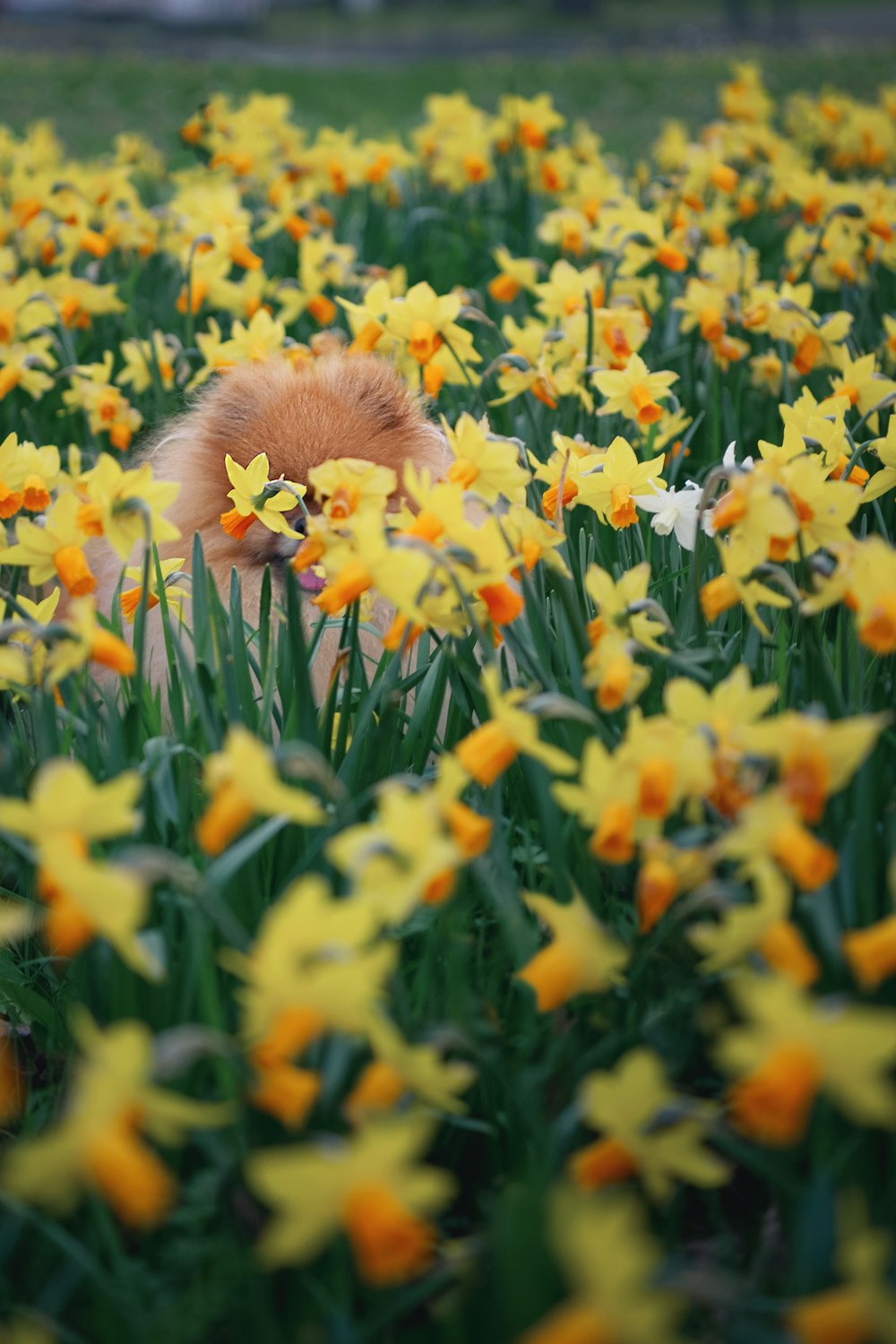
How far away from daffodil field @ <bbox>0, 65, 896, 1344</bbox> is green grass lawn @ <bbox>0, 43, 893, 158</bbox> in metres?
8.58

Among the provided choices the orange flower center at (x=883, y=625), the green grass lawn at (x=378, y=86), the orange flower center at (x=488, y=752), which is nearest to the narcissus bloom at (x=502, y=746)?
the orange flower center at (x=488, y=752)

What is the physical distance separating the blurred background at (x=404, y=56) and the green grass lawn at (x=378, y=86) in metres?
0.04

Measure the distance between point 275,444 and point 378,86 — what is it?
44.1 feet

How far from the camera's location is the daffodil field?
2.74 feet

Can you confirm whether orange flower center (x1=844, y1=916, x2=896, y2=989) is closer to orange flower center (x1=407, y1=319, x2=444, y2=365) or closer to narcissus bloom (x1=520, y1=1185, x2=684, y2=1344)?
narcissus bloom (x1=520, y1=1185, x2=684, y2=1344)

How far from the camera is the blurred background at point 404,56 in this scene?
Answer: 447 inches

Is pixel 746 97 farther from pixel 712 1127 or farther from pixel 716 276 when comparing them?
pixel 712 1127

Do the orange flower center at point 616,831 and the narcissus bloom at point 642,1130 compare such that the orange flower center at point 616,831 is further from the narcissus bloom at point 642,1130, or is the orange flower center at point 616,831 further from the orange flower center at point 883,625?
the orange flower center at point 883,625

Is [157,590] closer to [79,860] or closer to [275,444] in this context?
[275,444]

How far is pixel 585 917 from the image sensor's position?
39.7 inches

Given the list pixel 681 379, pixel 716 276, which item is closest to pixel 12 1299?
pixel 681 379

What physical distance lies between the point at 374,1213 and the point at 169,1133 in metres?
0.16

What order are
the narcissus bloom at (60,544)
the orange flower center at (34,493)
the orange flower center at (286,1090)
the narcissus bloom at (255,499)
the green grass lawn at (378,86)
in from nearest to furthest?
the orange flower center at (286,1090) → the narcissus bloom at (60,544) → the narcissus bloom at (255,499) → the orange flower center at (34,493) → the green grass lawn at (378,86)

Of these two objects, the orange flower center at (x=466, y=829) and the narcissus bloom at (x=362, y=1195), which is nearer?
the narcissus bloom at (x=362, y=1195)
